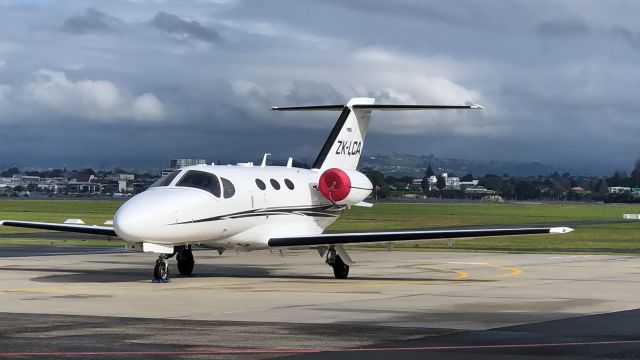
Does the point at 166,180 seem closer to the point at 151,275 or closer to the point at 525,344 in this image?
the point at 151,275

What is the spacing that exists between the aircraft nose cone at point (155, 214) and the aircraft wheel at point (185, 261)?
3.13 meters

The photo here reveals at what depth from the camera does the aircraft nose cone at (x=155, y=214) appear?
84.2ft

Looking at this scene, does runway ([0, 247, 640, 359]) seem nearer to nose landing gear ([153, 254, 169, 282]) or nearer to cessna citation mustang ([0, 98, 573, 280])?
nose landing gear ([153, 254, 169, 282])

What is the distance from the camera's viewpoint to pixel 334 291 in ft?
81.3

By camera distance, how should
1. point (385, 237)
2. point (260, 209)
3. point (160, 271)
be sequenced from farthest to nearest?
1. point (260, 209)
2. point (385, 237)
3. point (160, 271)

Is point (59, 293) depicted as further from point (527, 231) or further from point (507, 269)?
point (507, 269)

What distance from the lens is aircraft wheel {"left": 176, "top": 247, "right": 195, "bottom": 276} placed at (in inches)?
1199

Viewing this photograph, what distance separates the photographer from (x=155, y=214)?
26109 millimetres

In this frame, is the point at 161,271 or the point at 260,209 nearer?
the point at 161,271

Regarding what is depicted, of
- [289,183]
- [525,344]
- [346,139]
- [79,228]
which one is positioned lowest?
[525,344]

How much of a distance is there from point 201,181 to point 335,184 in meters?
5.15

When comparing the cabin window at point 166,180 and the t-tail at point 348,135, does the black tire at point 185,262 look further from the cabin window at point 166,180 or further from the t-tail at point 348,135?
the t-tail at point 348,135

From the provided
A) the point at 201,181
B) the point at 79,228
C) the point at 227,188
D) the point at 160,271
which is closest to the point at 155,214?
the point at 160,271

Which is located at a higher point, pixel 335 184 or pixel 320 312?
pixel 335 184
